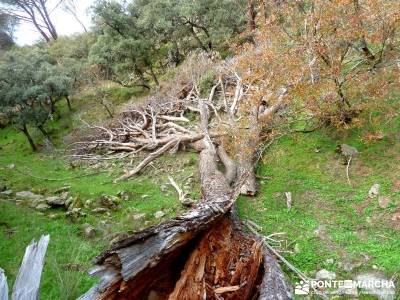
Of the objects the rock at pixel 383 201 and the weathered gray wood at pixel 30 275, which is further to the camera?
the rock at pixel 383 201

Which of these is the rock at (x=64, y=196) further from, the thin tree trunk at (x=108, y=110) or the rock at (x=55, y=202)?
the thin tree trunk at (x=108, y=110)

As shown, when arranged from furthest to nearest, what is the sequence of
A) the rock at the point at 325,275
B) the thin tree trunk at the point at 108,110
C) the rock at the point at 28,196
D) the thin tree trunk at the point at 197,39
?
1. the thin tree trunk at the point at 197,39
2. the thin tree trunk at the point at 108,110
3. the rock at the point at 28,196
4. the rock at the point at 325,275

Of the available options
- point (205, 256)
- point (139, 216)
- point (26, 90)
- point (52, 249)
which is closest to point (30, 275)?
point (205, 256)

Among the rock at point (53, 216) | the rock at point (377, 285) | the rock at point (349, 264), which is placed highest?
the rock at point (53, 216)

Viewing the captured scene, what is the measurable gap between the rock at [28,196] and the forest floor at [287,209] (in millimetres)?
277

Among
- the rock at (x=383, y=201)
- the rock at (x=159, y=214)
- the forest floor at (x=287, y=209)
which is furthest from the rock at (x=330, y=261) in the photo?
the rock at (x=159, y=214)

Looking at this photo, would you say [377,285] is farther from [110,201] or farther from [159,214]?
[110,201]

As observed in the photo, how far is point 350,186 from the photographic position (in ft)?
21.7

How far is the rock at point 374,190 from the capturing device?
20.3 ft

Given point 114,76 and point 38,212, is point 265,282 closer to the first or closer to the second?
point 38,212

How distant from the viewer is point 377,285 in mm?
4480

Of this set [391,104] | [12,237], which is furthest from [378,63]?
[12,237]

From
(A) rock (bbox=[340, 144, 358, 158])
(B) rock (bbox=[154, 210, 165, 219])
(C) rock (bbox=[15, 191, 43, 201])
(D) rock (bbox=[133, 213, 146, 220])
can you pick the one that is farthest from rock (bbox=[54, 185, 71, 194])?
(A) rock (bbox=[340, 144, 358, 158])

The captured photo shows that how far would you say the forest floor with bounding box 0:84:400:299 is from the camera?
5.15 metres
